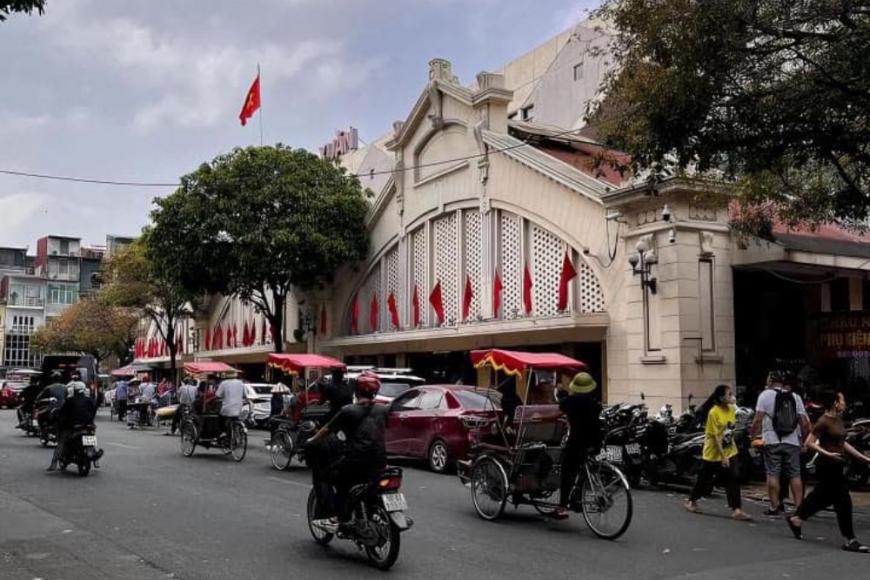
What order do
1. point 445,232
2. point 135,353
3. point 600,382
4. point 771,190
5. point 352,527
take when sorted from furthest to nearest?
point 135,353 < point 445,232 < point 600,382 < point 771,190 < point 352,527

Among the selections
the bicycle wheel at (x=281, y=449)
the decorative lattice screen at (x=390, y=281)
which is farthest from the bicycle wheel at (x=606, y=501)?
the decorative lattice screen at (x=390, y=281)

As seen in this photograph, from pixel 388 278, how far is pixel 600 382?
407 inches

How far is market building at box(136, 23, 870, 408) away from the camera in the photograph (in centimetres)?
1839

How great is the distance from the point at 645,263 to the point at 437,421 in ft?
21.2

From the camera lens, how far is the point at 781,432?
387 inches

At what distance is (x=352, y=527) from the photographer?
761 centimetres

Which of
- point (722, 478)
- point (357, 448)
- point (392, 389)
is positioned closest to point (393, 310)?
point (392, 389)

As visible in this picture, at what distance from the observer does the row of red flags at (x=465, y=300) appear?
20984 millimetres

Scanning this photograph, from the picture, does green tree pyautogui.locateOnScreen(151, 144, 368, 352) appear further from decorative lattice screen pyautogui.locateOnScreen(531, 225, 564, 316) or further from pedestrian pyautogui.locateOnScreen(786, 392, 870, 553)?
pedestrian pyautogui.locateOnScreen(786, 392, 870, 553)

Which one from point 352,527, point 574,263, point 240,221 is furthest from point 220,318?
point 352,527

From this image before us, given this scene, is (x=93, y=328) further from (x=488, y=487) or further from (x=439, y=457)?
(x=488, y=487)

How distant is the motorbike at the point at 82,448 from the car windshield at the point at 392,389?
21.0ft

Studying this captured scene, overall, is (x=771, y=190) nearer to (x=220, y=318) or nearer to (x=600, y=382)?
(x=600, y=382)

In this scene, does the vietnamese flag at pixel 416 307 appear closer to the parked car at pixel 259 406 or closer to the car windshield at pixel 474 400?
the parked car at pixel 259 406
